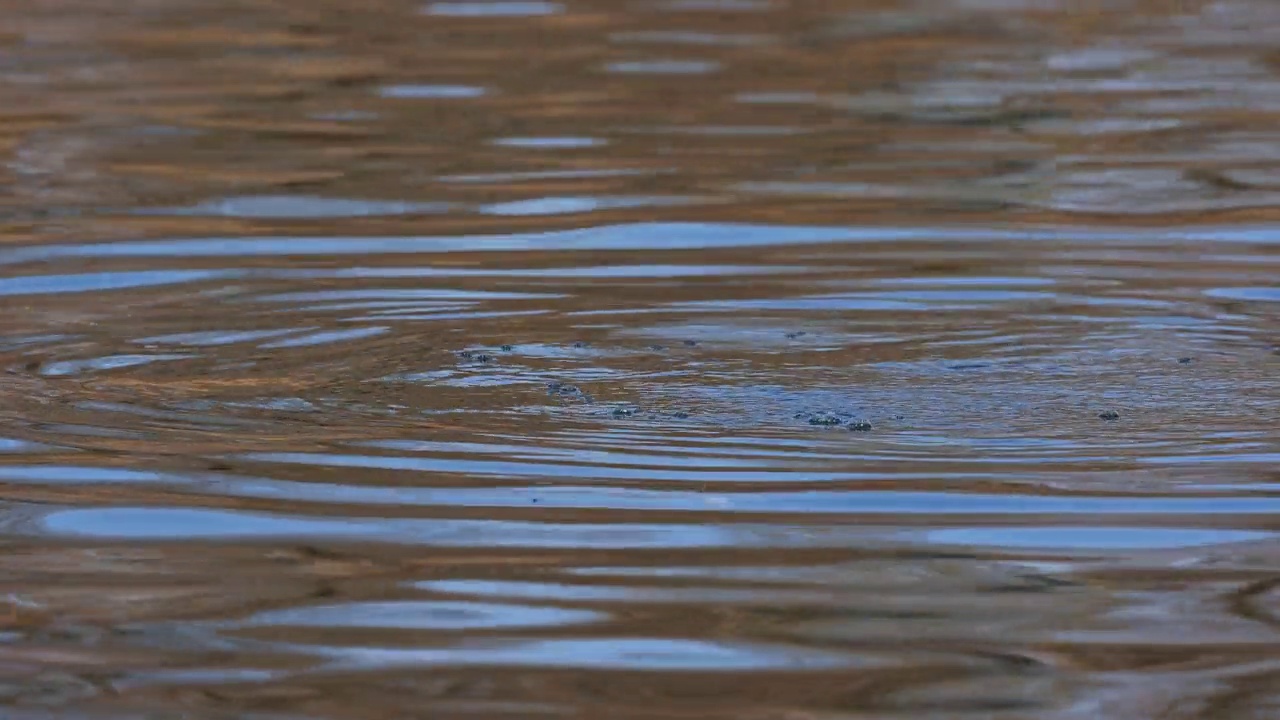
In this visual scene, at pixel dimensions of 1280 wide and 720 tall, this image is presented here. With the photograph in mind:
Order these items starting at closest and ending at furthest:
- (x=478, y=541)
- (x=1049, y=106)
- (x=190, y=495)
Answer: (x=478, y=541)
(x=190, y=495)
(x=1049, y=106)

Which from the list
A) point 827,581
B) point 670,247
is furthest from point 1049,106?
point 827,581

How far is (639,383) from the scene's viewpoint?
5559 millimetres

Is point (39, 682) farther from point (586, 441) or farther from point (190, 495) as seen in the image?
point (586, 441)

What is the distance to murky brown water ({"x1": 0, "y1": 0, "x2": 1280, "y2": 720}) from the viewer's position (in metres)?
3.82

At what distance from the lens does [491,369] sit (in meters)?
5.73

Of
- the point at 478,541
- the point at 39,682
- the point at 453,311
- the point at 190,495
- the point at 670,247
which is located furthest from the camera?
the point at 670,247

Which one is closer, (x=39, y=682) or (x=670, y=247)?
(x=39, y=682)

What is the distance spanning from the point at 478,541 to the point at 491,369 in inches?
51.9

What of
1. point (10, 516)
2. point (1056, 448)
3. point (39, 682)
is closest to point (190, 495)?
point (10, 516)

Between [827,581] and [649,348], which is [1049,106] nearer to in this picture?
[649,348]

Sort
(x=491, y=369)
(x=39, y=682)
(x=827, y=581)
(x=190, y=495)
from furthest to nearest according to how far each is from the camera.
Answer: (x=491, y=369) → (x=190, y=495) → (x=827, y=581) → (x=39, y=682)

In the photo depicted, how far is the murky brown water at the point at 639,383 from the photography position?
382 centimetres

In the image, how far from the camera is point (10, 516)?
4.72 m

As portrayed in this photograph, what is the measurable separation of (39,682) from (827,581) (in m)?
1.37
